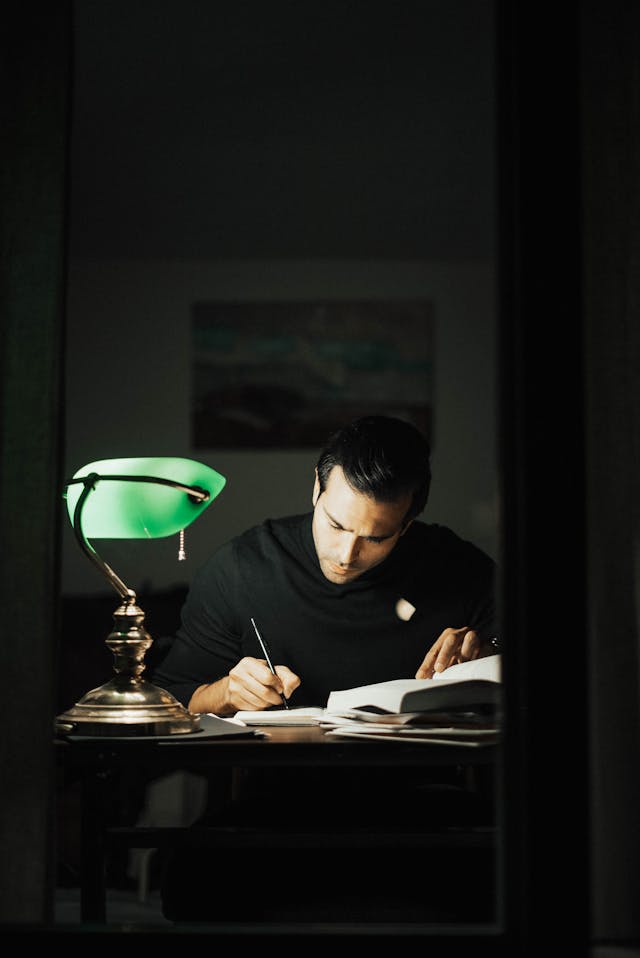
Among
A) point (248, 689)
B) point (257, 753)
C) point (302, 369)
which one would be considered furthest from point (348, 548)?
point (302, 369)

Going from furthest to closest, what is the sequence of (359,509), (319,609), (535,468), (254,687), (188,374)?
(188,374) < (319,609) < (359,509) < (254,687) < (535,468)

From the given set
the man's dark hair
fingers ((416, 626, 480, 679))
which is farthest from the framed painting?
fingers ((416, 626, 480, 679))

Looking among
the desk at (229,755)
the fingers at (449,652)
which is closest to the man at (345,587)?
the fingers at (449,652)

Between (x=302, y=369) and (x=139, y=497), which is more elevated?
(x=302, y=369)

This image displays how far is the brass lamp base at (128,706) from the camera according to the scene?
1.35 meters

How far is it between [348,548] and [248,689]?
0.59 metres

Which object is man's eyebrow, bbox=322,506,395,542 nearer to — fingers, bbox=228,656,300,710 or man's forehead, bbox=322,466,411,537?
man's forehead, bbox=322,466,411,537

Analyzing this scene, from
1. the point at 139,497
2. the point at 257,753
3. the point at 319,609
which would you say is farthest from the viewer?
the point at 319,609

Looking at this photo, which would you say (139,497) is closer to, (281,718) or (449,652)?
(281,718)

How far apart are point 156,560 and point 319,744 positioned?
3049 mm

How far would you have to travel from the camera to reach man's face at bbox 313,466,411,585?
7.72ft

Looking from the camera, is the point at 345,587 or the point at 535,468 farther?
the point at 345,587

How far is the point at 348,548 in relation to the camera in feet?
7.81

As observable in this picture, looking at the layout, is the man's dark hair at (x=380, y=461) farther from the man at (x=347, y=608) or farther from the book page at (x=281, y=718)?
the book page at (x=281, y=718)
